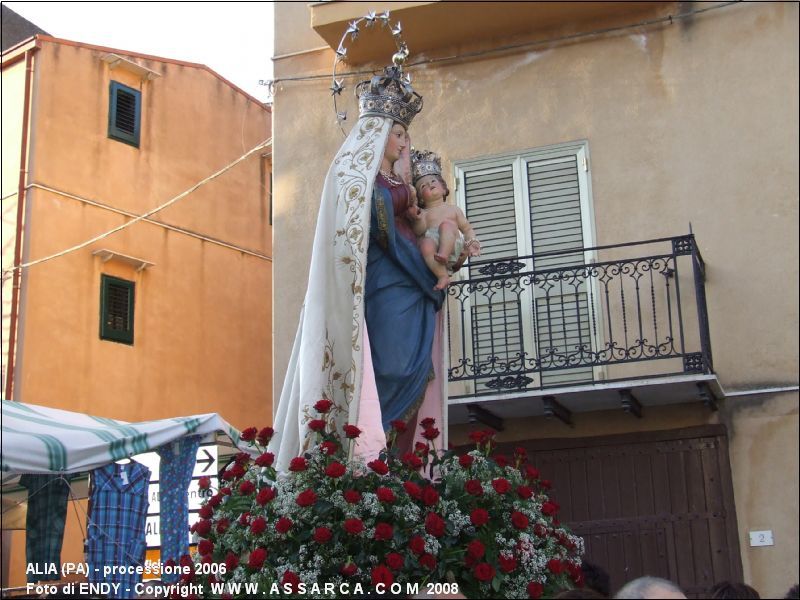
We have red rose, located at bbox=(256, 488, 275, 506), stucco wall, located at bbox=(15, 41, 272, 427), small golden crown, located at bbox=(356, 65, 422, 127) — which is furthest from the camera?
stucco wall, located at bbox=(15, 41, 272, 427)

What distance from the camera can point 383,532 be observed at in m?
5.07

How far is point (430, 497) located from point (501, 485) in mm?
430

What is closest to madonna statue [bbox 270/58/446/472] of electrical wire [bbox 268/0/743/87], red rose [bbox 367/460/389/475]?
red rose [bbox 367/460/389/475]

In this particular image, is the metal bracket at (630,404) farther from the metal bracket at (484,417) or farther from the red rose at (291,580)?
the red rose at (291,580)

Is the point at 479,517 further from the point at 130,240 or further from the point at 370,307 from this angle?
the point at 130,240

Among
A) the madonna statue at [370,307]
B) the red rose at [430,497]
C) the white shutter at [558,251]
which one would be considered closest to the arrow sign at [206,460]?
the white shutter at [558,251]

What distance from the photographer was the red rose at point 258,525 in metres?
5.19

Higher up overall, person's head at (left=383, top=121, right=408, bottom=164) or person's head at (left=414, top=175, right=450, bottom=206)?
person's head at (left=383, top=121, right=408, bottom=164)

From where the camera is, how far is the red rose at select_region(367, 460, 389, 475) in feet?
17.2

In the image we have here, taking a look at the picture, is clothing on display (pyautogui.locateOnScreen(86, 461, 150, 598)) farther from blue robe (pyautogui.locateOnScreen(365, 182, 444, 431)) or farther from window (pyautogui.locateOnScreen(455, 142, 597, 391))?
blue robe (pyautogui.locateOnScreen(365, 182, 444, 431))

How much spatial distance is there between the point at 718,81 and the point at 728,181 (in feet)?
3.16

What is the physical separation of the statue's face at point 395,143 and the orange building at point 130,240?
8.63 m

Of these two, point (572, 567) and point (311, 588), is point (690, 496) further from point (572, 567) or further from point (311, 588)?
point (311, 588)

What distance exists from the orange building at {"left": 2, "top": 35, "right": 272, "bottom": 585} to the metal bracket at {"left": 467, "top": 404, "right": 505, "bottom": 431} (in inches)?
221
